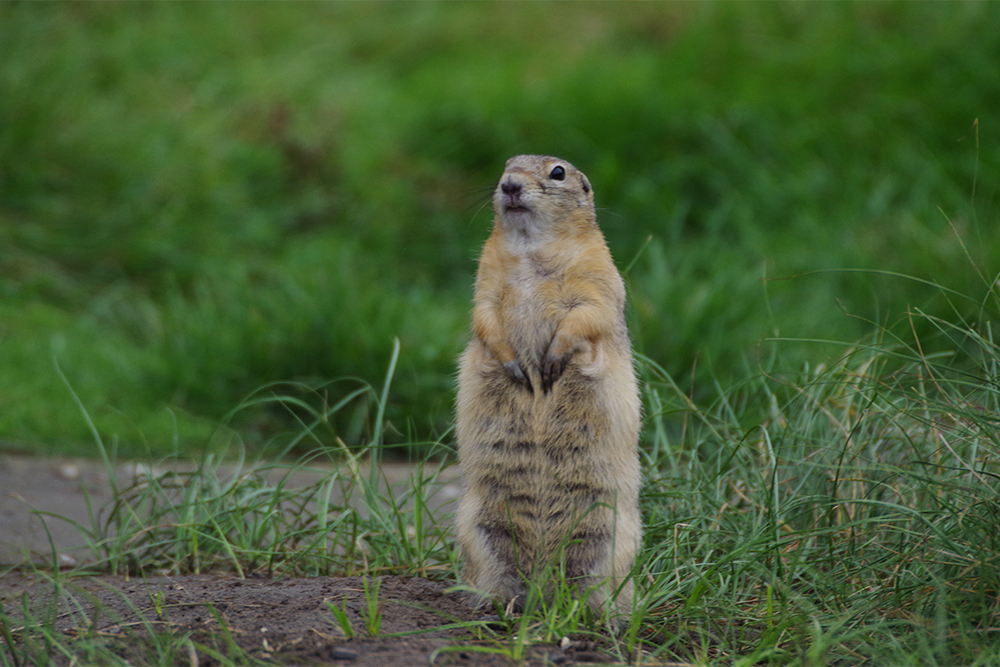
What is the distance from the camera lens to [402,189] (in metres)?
7.78

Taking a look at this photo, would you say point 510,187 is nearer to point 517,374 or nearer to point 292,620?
point 517,374

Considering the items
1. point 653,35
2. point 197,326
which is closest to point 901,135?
point 653,35

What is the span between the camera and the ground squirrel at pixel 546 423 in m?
2.71

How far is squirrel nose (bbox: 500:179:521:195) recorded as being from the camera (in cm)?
281

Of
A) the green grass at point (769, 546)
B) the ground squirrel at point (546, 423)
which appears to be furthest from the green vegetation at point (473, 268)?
the ground squirrel at point (546, 423)

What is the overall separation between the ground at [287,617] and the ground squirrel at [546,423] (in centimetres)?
21

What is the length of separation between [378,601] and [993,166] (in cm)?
596

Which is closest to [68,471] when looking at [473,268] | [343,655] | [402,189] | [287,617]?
[287,617]

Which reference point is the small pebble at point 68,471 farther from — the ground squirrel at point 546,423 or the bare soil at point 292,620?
the ground squirrel at point 546,423

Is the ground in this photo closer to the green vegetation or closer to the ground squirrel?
the green vegetation

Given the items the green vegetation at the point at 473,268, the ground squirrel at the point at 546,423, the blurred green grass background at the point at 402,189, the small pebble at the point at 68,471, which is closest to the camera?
the ground squirrel at the point at 546,423

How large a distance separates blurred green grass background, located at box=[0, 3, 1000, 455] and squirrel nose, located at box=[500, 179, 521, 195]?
2050 mm

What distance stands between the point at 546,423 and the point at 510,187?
2.11 feet

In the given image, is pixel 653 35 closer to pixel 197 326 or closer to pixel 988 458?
pixel 197 326
